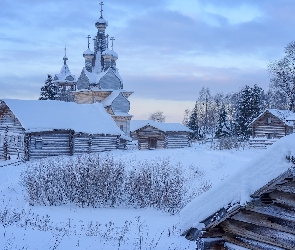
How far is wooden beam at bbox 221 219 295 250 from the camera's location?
3.98 metres

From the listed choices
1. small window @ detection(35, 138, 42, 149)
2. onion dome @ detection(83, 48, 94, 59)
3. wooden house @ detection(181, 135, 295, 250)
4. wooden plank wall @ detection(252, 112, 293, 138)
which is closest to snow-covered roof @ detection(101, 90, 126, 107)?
onion dome @ detection(83, 48, 94, 59)

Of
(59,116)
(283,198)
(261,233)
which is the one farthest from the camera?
(59,116)

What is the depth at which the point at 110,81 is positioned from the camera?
45281mm

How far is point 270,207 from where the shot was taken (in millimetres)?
4055

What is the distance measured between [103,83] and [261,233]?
137ft

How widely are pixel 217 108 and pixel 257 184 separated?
→ 7991 cm

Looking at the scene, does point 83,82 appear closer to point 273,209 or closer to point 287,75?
point 287,75

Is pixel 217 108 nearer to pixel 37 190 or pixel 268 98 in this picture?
pixel 268 98

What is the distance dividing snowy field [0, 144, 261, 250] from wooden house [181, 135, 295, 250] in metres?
0.28

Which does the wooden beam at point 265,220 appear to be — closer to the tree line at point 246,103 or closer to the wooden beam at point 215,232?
the wooden beam at point 215,232

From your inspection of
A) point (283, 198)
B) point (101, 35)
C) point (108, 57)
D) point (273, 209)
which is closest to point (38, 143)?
point (273, 209)

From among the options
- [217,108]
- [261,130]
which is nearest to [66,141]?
[261,130]

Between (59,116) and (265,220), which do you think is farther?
(59,116)

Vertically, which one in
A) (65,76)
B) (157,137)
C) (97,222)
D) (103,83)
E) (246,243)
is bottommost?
(97,222)
